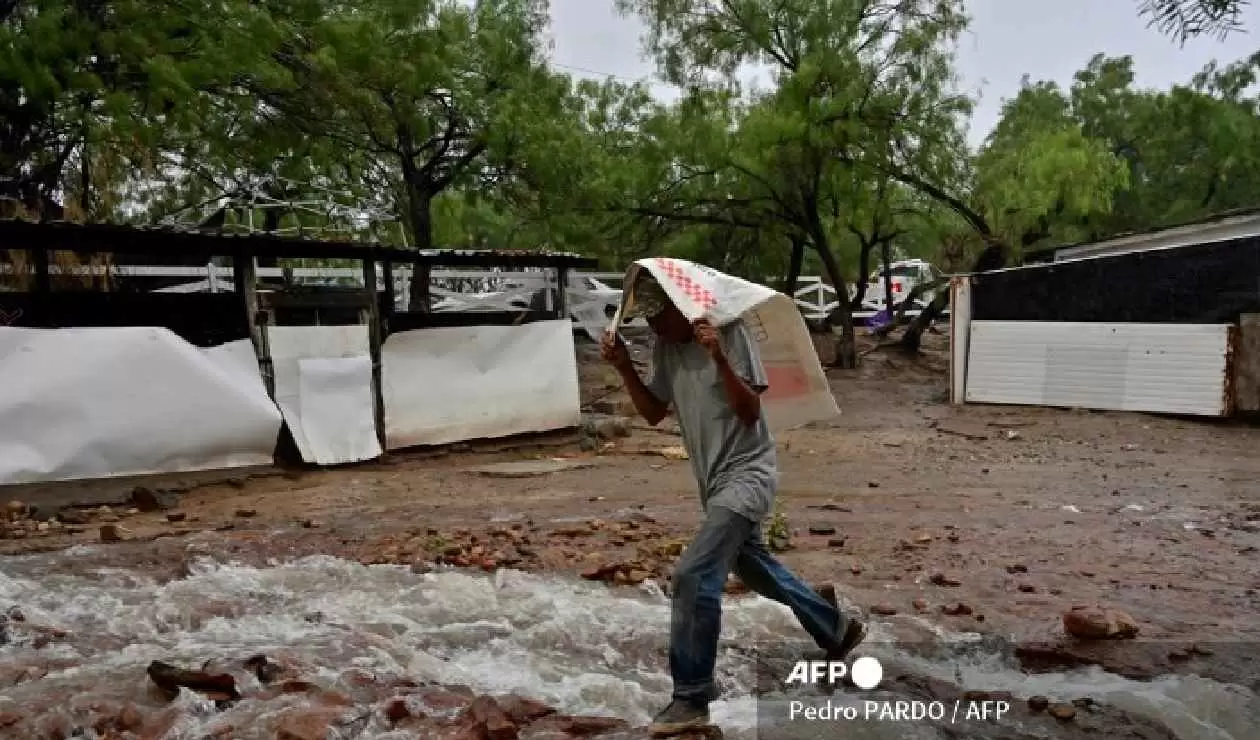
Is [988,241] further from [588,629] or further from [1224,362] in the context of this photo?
[588,629]

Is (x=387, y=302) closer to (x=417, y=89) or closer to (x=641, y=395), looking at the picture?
(x=417, y=89)

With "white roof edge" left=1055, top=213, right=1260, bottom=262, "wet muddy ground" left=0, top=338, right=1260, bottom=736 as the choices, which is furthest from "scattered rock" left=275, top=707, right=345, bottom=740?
"white roof edge" left=1055, top=213, right=1260, bottom=262

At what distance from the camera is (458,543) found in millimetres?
6910

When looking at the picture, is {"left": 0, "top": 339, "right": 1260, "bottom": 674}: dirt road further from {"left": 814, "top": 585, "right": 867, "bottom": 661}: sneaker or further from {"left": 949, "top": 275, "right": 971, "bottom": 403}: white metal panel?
{"left": 949, "top": 275, "right": 971, "bottom": 403}: white metal panel

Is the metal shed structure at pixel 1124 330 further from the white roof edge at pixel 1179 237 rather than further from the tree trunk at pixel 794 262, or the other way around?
the tree trunk at pixel 794 262

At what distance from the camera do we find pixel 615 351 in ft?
13.7

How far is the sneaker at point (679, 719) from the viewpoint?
358 centimetres

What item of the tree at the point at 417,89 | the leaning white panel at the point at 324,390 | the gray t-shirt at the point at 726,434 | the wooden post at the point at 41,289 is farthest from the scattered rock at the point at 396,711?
the tree at the point at 417,89

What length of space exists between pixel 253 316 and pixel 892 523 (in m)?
6.89

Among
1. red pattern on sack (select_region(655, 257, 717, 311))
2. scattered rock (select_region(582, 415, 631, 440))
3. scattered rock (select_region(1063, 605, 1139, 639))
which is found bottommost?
scattered rock (select_region(582, 415, 631, 440))

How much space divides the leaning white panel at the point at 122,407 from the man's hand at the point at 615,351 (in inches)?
259

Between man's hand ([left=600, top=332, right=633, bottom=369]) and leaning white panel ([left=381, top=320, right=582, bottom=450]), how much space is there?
775 centimetres

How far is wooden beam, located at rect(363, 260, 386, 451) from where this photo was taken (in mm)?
11328

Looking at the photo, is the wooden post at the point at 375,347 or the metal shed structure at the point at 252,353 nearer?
the metal shed structure at the point at 252,353
